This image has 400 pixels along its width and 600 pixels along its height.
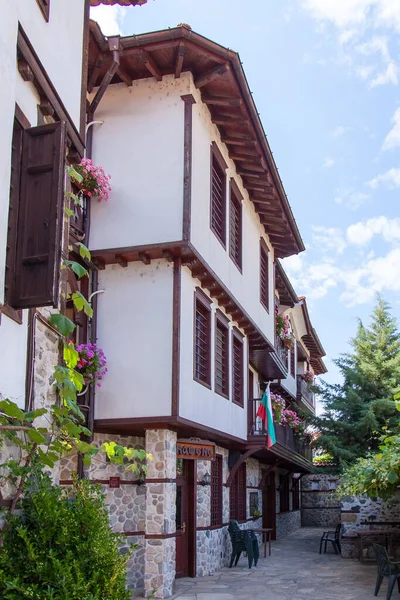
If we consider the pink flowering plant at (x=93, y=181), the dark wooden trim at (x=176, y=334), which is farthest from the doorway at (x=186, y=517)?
the pink flowering plant at (x=93, y=181)

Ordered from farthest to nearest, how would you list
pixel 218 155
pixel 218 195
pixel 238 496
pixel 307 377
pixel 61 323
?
pixel 307 377 < pixel 238 496 < pixel 218 195 < pixel 218 155 < pixel 61 323

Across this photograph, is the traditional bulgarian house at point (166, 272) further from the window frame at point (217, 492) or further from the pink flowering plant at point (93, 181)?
the window frame at point (217, 492)

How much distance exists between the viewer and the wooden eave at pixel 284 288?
2161cm

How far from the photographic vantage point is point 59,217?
5.91 metres

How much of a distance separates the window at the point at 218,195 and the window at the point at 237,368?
2745 millimetres

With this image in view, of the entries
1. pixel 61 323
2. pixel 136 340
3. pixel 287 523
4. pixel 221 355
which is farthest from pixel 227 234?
pixel 287 523

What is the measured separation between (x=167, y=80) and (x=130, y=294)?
380 cm

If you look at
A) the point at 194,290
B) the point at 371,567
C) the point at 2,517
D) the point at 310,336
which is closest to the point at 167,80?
the point at 194,290

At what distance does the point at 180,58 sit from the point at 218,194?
3.32 meters

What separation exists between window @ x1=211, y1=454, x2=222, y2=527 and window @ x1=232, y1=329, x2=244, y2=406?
55.5 inches

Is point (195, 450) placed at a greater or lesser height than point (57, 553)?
greater

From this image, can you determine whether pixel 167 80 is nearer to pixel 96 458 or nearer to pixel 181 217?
pixel 181 217

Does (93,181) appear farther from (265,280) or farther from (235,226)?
(265,280)

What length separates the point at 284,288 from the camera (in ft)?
76.6
